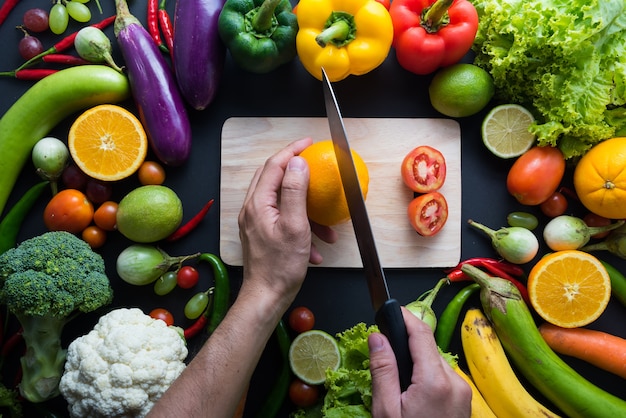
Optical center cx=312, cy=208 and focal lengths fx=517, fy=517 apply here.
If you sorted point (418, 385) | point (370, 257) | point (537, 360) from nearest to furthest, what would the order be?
point (418, 385) < point (370, 257) < point (537, 360)

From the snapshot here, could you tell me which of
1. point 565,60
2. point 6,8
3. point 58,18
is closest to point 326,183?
point 565,60

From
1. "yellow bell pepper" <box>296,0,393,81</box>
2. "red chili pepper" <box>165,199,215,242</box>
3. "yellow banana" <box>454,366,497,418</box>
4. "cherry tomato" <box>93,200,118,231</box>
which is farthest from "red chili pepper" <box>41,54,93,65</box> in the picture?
"yellow banana" <box>454,366,497,418</box>

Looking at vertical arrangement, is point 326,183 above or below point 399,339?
above

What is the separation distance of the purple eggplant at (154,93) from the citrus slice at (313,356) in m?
0.63

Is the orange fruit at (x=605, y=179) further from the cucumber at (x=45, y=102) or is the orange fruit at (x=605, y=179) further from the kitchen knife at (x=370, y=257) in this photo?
the cucumber at (x=45, y=102)

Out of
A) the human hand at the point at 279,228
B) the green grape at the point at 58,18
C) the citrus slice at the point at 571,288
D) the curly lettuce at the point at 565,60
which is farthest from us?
the green grape at the point at 58,18

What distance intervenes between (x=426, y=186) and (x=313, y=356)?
0.57 m

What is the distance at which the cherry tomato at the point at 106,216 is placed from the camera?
1.45 metres

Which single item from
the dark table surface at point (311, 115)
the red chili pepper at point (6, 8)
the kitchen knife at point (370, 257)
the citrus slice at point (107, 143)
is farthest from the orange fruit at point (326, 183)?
the red chili pepper at point (6, 8)

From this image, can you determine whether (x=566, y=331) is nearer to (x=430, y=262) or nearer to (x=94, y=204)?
(x=430, y=262)

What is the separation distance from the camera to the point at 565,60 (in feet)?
4.41

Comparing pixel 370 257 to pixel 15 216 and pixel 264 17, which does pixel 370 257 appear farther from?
pixel 15 216

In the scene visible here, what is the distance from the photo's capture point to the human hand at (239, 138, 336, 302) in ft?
3.89

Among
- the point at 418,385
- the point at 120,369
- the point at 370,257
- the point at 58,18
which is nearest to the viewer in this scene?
the point at 418,385
